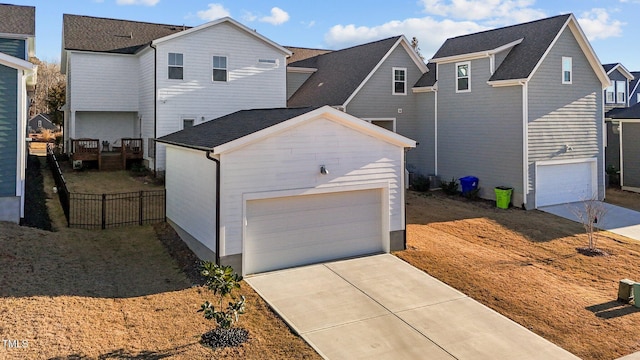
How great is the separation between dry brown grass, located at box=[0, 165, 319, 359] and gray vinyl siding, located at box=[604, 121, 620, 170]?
2580 cm

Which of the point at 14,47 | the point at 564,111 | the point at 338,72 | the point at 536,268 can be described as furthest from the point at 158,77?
the point at 564,111

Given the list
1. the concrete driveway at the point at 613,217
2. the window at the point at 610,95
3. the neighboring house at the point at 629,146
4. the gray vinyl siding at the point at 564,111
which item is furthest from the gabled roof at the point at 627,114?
the window at the point at 610,95

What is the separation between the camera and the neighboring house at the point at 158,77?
2108 cm

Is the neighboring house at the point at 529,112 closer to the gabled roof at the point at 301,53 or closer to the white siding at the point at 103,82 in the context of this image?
the gabled roof at the point at 301,53

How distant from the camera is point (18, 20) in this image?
21609 mm

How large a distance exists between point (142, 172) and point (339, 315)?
15.8m

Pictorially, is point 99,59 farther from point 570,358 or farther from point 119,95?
point 570,358

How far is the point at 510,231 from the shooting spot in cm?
1611

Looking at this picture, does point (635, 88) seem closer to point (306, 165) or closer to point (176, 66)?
point (176, 66)

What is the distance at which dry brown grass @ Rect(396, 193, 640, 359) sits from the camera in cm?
923

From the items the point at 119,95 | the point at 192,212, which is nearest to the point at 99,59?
the point at 119,95

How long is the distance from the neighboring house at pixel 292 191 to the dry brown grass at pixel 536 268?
5.69ft

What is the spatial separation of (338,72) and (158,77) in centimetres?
1011

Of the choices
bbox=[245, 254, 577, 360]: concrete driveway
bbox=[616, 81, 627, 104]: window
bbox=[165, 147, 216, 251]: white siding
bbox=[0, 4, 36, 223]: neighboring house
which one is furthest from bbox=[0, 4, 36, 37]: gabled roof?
bbox=[616, 81, 627, 104]: window
